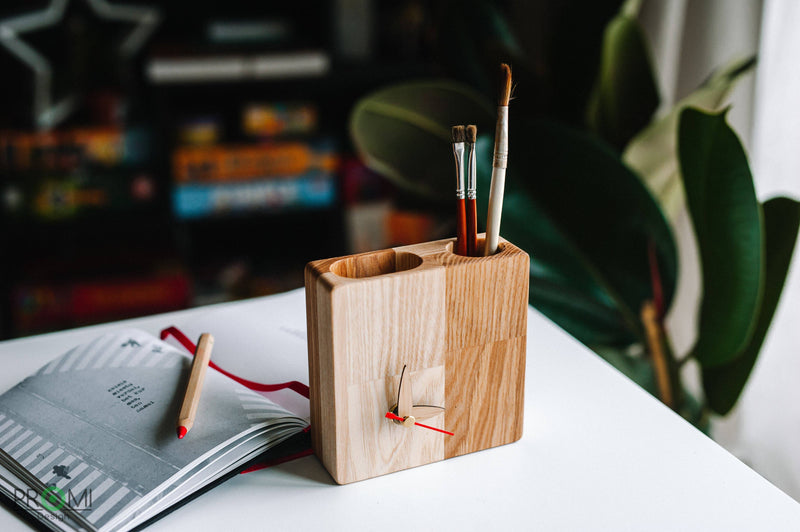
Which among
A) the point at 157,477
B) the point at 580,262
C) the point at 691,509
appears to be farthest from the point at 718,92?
the point at 157,477

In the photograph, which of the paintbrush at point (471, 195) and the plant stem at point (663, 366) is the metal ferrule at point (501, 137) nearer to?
the paintbrush at point (471, 195)

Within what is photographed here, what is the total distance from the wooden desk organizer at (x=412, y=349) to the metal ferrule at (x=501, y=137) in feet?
0.23

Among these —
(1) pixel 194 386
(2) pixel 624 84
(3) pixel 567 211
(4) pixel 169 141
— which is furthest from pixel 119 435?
(4) pixel 169 141

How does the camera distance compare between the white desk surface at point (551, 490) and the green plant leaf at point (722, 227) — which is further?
the green plant leaf at point (722, 227)

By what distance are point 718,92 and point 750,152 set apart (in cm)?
30

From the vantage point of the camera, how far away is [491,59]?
1288mm

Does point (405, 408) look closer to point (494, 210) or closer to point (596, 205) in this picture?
point (494, 210)

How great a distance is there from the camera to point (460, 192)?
1.79 feet

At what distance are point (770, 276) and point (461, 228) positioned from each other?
0.50 m

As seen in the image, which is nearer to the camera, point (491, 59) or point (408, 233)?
point (491, 59)

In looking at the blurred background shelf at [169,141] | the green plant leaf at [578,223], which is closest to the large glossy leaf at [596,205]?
the green plant leaf at [578,223]

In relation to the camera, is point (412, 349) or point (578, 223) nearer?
point (412, 349)

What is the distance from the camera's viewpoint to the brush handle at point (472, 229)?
0.56 meters

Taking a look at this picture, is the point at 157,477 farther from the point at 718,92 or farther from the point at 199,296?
the point at 199,296
